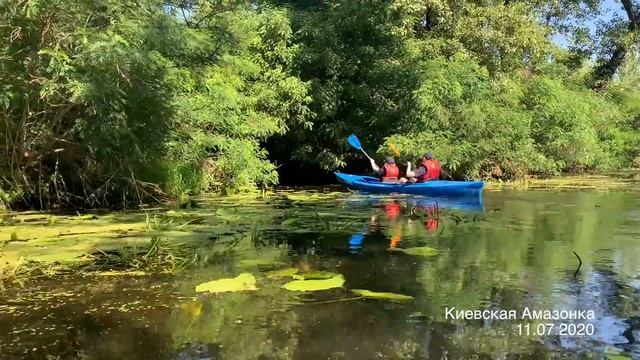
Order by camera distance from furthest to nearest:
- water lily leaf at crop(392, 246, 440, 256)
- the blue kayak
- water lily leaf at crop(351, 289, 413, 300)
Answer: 1. the blue kayak
2. water lily leaf at crop(392, 246, 440, 256)
3. water lily leaf at crop(351, 289, 413, 300)

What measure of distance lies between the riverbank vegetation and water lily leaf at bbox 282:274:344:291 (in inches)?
171

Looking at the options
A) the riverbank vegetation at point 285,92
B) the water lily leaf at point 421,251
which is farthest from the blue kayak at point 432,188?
the water lily leaf at point 421,251

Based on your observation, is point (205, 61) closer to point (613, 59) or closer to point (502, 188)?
point (502, 188)

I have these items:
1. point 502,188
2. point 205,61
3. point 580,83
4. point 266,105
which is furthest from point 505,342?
point 580,83

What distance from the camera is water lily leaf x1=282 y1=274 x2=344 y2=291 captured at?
492 centimetres

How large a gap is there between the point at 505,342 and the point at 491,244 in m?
3.23

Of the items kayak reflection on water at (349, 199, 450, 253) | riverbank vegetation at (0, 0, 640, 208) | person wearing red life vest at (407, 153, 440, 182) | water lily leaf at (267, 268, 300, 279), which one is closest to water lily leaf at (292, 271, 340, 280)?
water lily leaf at (267, 268, 300, 279)

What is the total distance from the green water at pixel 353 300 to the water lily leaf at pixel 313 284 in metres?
0.08

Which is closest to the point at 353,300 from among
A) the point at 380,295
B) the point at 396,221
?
Answer: the point at 380,295

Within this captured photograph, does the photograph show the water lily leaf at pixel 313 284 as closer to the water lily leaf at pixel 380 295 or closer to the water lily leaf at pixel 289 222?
the water lily leaf at pixel 380 295

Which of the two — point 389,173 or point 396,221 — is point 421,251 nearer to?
point 396,221

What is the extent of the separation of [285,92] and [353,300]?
1159 centimetres

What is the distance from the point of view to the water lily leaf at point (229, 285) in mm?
4883

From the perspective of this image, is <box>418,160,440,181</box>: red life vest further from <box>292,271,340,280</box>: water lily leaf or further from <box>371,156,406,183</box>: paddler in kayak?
<box>292,271,340,280</box>: water lily leaf
